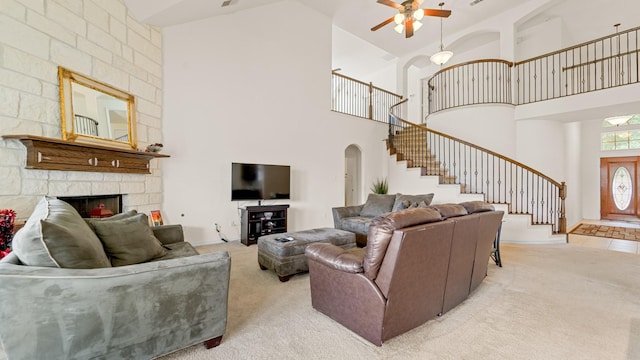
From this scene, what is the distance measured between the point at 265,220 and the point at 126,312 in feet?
11.9

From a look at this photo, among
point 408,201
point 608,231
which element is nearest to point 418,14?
point 408,201

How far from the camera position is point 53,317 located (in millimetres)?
1348

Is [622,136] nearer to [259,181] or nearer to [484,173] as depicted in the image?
[484,173]

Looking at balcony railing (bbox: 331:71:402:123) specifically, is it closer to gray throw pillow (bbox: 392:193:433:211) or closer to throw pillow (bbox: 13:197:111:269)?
gray throw pillow (bbox: 392:193:433:211)

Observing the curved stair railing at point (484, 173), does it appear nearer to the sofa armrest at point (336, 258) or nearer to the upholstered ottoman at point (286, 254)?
the upholstered ottoman at point (286, 254)

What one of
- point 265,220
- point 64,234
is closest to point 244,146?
point 265,220

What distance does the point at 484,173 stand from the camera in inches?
245

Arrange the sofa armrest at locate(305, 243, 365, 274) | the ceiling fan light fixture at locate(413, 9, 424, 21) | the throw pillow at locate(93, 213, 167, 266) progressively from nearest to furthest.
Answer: the sofa armrest at locate(305, 243, 365, 274) → the throw pillow at locate(93, 213, 167, 266) → the ceiling fan light fixture at locate(413, 9, 424, 21)

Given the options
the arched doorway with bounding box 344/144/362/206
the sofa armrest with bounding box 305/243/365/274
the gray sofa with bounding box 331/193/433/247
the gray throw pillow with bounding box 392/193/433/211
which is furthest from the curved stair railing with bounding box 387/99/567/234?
the sofa armrest with bounding box 305/243/365/274

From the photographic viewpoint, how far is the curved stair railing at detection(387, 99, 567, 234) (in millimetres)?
5457

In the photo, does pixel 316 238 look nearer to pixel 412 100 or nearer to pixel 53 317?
pixel 53 317

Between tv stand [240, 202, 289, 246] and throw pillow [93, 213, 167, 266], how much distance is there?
7.93 feet

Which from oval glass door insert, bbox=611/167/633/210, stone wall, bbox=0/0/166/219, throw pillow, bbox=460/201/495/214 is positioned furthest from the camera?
oval glass door insert, bbox=611/167/633/210

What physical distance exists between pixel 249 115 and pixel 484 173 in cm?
528
